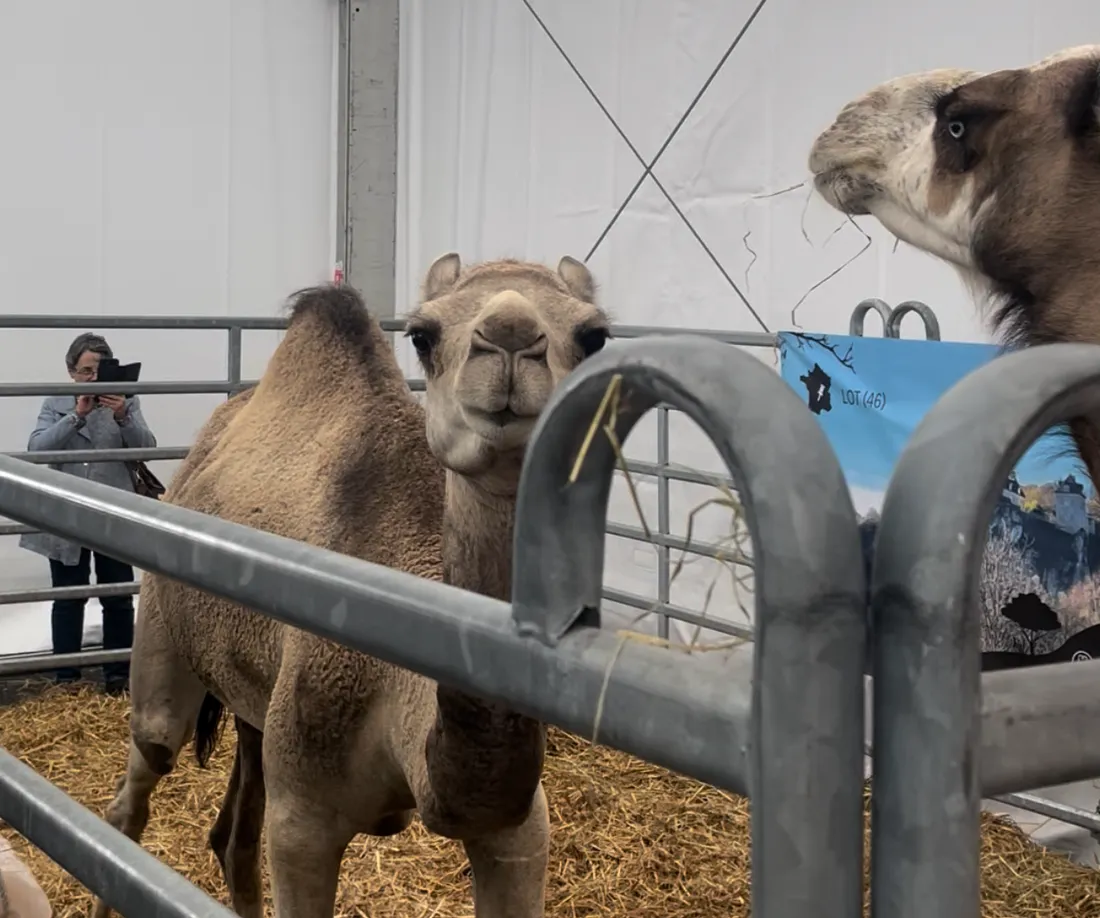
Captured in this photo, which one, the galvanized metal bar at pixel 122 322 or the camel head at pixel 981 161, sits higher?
the camel head at pixel 981 161

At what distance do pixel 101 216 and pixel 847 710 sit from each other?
17.0ft

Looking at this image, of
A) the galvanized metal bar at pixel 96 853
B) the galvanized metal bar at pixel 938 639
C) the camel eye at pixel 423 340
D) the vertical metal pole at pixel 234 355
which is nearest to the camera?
the galvanized metal bar at pixel 938 639

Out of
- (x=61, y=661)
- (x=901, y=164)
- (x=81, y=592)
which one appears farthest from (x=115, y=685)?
(x=901, y=164)

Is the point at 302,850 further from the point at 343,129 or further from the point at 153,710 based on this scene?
the point at 343,129

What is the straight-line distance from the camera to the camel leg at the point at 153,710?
2514 mm

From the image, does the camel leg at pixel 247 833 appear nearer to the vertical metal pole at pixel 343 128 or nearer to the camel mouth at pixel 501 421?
the camel mouth at pixel 501 421

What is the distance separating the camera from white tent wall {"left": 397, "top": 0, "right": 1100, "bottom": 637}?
3510 mm

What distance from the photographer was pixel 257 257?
5.50 meters

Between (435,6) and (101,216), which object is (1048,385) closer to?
(101,216)

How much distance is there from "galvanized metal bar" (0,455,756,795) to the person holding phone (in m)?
3.38

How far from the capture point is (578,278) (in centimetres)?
180

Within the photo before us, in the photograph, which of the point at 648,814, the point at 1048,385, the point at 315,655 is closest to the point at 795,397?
the point at 1048,385

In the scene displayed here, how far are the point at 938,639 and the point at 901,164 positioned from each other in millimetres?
1660

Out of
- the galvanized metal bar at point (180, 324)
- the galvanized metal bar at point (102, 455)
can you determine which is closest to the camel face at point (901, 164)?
the galvanized metal bar at point (180, 324)
